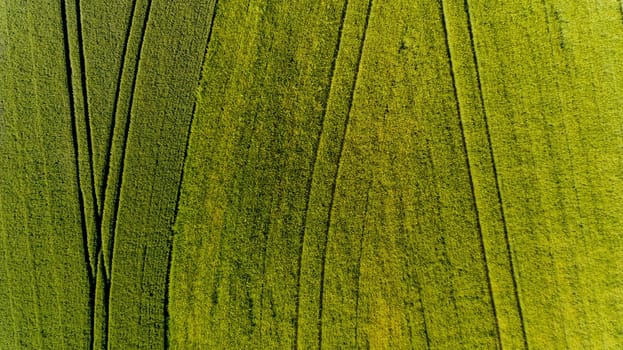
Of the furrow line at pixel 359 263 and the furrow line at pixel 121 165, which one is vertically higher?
the furrow line at pixel 121 165

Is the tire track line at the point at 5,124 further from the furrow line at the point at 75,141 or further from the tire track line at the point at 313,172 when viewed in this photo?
the tire track line at the point at 313,172

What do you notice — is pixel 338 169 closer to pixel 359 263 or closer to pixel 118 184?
pixel 359 263

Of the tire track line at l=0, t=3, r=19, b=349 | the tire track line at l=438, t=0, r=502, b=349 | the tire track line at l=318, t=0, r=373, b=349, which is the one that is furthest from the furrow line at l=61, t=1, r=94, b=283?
the tire track line at l=438, t=0, r=502, b=349

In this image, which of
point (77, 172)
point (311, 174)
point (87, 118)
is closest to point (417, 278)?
point (311, 174)

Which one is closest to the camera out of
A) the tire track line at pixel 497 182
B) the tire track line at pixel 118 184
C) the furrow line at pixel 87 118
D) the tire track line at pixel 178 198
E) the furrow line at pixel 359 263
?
the tire track line at pixel 497 182

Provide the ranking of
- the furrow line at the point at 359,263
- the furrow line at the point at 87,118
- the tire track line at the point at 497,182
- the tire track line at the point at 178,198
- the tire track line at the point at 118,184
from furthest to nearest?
the furrow line at the point at 87,118, the tire track line at the point at 118,184, the tire track line at the point at 178,198, the furrow line at the point at 359,263, the tire track line at the point at 497,182

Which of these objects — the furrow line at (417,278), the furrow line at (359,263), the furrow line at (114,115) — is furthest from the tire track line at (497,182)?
the furrow line at (114,115)

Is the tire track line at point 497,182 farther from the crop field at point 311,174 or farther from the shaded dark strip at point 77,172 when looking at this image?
the shaded dark strip at point 77,172

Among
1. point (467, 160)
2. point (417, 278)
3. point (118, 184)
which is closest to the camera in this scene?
point (417, 278)

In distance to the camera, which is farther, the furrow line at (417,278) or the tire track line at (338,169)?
the tire track line at (338,169)
